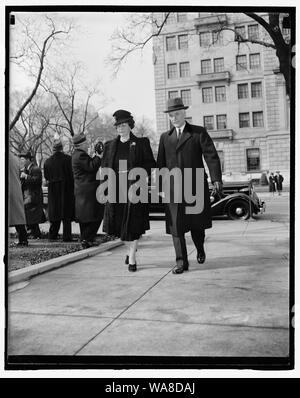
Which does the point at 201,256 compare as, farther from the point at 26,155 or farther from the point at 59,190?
the point at 26,155

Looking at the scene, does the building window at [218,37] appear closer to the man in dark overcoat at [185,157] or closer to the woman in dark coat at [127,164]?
the man in dark overcoat at [185,157]

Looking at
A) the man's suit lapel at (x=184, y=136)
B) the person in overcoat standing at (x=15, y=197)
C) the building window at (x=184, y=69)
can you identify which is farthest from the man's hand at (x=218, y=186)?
the person in overcoat standing at (x=15, y=197)

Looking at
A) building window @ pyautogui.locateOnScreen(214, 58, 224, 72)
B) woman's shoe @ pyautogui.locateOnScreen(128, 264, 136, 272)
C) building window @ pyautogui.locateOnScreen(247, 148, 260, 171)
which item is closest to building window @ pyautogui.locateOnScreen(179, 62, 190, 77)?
building window @ pyautogui.locateOnScreen(214, 58, 224, 72)

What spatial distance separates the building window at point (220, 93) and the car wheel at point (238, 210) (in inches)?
31.0

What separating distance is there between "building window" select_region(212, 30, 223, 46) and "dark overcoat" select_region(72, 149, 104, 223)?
50.2 inches

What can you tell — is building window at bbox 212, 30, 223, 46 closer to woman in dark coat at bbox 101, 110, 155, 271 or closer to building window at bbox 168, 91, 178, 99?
building window at bbox 168, 91, 178, 99

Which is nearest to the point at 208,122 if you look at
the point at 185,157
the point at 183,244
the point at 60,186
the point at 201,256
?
the point at 185,157

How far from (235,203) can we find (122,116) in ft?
3.56

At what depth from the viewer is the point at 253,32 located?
315 centimetres

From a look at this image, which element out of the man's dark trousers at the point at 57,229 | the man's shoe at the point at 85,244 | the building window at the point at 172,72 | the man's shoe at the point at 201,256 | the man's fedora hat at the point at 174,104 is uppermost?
the building window at the point at 172,72

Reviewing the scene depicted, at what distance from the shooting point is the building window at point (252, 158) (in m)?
3.08

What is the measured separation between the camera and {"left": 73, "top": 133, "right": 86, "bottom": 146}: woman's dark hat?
125 inches

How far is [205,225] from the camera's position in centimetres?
326
